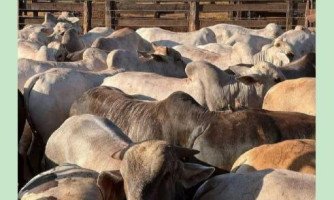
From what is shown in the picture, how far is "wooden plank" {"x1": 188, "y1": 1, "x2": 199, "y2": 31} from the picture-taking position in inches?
776

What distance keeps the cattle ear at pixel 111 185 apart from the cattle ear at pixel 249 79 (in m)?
3.43

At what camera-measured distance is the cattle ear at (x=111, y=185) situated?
420 cm

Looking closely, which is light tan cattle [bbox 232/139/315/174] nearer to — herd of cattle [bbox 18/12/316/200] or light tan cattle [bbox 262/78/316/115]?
herd of cattle [bbox 18/12/316/200]

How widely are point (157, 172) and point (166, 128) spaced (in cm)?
208

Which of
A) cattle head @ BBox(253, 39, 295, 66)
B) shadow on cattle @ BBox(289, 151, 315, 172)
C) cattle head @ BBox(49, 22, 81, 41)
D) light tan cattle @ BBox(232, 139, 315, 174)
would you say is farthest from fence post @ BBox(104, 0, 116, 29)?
shadow on cattle @ BBox(289, 151, 315, 172)

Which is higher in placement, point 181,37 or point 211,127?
point 181,37

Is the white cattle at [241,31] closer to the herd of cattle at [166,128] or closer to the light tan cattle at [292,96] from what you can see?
the herd of cattle at [166,128]

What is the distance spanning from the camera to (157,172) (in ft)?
13.8

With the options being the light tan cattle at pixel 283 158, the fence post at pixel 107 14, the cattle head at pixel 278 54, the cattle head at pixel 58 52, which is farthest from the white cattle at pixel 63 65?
the fence post at pixel 107 14

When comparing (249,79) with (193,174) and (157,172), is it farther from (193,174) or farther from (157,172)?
(157,172)

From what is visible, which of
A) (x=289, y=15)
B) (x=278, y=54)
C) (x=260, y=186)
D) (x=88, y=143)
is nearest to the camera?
(x=260, y=186)

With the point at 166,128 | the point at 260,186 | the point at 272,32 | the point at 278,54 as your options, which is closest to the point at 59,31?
the point at 272,32

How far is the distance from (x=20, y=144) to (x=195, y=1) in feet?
42.0

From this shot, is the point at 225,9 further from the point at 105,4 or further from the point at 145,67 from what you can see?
the point at 145,67
